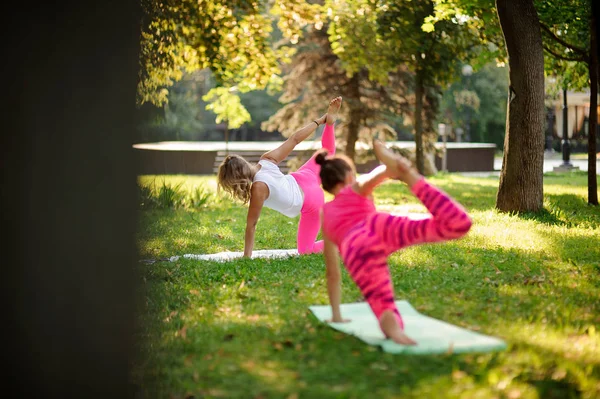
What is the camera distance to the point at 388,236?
4.55 metres

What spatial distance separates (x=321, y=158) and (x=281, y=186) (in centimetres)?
258

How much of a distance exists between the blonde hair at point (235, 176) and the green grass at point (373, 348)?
2.59 ft

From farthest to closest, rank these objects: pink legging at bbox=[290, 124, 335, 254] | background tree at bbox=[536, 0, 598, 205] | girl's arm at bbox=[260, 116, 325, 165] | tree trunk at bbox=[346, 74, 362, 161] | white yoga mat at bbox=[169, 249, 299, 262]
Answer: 1. tree trunk at bbox=[346, 74, 362, 161]
2. background tree at bbox=[536, 0, 598, 205]
3. white yoga mat at bbox=[169, 249, 299, 262]
4. pink legging at bbox=[290, 124, 335, 254]
5. girl's arm at bbox=[260, 116, 325, 165]

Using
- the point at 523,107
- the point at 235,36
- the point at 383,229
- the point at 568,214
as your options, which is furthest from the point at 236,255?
the point at 235,36

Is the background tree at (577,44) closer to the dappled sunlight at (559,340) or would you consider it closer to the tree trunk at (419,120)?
the tree trunk at (419,120)

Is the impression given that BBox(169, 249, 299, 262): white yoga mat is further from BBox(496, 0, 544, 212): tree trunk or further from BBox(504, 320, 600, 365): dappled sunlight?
BBox(496, 0, 544, 212): tree trunk

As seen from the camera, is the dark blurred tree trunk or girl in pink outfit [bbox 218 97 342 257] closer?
the dark blurred tree trunk

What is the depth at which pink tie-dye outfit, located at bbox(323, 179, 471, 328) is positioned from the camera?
14.3ft

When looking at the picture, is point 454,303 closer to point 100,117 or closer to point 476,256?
point 476,256

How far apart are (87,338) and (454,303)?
331cm

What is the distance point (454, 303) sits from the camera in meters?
5.80

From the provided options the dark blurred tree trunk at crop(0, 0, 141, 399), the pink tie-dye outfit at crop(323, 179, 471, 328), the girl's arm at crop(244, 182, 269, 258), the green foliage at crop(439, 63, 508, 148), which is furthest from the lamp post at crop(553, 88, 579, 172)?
the dark blurred tree trunk at crop(0, 0, 141, 399)

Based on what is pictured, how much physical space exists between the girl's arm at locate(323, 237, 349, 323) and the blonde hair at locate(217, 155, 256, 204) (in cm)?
261

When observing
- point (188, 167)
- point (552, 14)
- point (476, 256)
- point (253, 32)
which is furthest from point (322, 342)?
point (188, 167)
